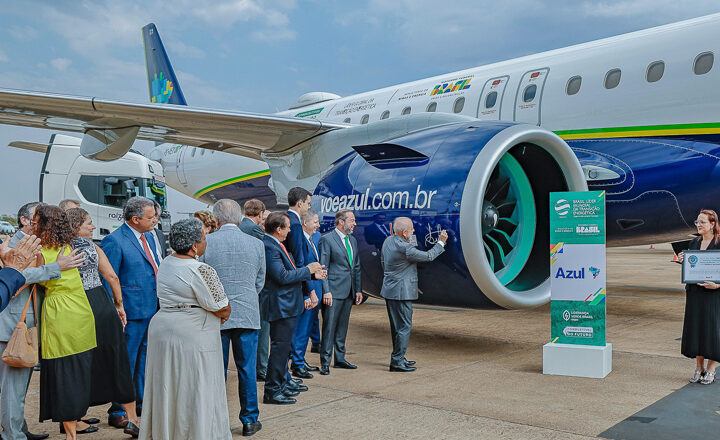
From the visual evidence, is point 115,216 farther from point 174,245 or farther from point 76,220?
point 174,245

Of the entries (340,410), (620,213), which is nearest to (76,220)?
(340,410)

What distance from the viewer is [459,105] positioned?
8.34 m

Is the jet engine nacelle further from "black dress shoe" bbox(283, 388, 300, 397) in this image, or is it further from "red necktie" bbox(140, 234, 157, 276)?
"red necktie" bbox(140, 234, 157, 276)

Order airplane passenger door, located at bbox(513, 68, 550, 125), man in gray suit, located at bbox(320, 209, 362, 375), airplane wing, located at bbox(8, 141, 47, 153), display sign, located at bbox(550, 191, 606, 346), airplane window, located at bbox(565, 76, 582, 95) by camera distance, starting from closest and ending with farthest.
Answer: display sign, located at bbox(550, 191, 606, 346) < man in gray suit, located at bbox(320, 209, 362, 375) < airplane window, located at bbox(565, 76, 582, 95) < airplane passenger door, located at bbox(513, 68, 550, 125) < airplane wing, located at bbox(8, 141, 47, 153)

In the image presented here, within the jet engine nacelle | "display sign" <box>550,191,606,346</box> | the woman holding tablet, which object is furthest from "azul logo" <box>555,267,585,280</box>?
the woman holding tablet

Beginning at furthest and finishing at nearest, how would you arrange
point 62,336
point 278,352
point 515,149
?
point 515,149, point 278,352, point 62,336

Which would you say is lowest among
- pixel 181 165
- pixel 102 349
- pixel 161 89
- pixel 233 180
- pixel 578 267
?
pixel 102 349

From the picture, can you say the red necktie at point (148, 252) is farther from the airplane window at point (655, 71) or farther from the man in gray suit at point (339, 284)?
the airplane window at point (655, 71)

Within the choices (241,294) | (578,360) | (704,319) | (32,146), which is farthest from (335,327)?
(32,146)

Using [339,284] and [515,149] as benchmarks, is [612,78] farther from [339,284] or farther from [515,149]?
[339,284]

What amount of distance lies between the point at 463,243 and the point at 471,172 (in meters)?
0.60

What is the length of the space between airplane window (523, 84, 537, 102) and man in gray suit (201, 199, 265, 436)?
4525 mm

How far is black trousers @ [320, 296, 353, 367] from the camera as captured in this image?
5.80 metres

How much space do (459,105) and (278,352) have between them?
476cm
